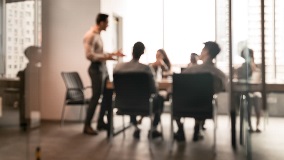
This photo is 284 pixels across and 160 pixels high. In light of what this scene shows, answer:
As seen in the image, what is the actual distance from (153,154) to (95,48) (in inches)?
74.3

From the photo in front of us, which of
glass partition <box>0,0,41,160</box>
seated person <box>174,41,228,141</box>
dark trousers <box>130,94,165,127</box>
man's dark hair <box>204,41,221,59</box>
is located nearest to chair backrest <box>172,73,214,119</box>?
seated person <box>174,41,228,141</box>

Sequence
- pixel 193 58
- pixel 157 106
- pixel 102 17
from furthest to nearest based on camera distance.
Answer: pixel 193 58 → pixel 102 17 → pixel 157 106

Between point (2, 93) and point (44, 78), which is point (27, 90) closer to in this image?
point (2, 93)

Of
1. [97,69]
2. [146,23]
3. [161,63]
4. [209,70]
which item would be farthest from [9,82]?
[146,23]

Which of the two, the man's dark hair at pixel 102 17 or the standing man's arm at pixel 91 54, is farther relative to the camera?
the man's dark hair at pixel 102 17

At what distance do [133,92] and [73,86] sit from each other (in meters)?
1.92

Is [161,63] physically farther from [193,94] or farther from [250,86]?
[250,86]

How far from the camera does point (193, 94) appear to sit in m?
3.98

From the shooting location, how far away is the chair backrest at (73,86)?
5766mm

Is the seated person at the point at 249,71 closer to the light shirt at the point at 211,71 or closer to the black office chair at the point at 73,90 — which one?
the light shirt at the point at 211,71

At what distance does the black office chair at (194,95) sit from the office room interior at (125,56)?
1.29 feet

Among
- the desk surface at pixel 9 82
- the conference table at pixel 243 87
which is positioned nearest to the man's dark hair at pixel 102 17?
the conference table at pixel 243 87

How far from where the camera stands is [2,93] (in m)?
3.37

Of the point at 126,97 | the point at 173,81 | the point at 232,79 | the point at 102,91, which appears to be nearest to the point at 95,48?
the point at 102,91
